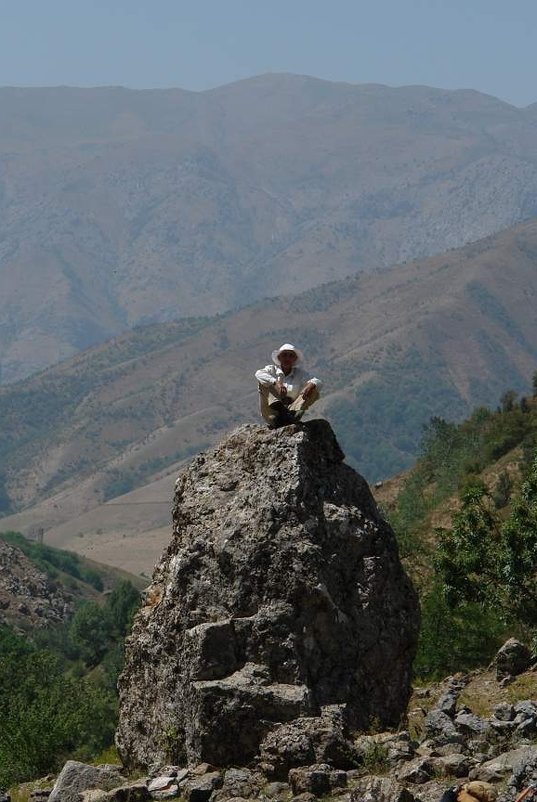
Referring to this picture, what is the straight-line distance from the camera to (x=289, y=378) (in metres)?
21.1

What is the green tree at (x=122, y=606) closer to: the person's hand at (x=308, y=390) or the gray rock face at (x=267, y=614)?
the gray rock face at (x=267, y=614)

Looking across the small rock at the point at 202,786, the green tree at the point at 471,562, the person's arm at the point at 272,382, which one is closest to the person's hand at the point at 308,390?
the person's arm at the point at 272,382

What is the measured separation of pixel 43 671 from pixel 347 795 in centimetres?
7960

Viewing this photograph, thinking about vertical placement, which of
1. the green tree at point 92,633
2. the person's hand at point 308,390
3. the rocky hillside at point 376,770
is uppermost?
the person's hand at point 308,390

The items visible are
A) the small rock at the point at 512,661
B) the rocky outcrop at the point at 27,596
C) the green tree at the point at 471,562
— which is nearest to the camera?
the small rock at the point at 512,661

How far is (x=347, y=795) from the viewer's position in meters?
15.7

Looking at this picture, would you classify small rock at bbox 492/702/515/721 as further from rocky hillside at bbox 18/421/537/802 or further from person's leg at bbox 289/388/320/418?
person's leg at bbox 289/388/320/418

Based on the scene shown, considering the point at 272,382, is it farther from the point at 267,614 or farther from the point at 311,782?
the point at 311,782

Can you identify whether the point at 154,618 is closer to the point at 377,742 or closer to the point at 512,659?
the point at 377,742

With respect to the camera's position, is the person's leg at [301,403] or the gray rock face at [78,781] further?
the person's leg at [301,403]

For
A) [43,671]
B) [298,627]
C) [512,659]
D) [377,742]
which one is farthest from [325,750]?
[43,671]

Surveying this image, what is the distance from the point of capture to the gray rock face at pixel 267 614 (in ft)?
60.5

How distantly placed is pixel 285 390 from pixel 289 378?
29 cm

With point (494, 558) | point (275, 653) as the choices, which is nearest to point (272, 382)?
point (275, 653)
